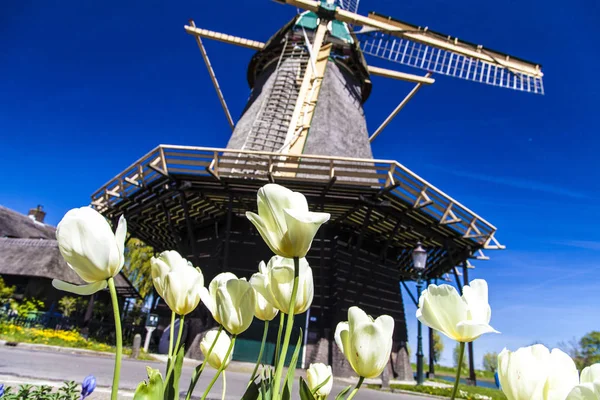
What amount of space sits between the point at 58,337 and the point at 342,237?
8.35 meters

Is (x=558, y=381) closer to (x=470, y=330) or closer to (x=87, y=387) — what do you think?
(x=470, y=330)

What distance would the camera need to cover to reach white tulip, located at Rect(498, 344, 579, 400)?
650 millimetres

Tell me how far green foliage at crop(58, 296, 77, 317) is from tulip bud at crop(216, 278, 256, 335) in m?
17.1

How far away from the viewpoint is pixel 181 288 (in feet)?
3.01

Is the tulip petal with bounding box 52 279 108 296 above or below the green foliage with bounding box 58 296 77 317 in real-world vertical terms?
above

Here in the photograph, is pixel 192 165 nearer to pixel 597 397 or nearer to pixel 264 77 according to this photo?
pixel 264 77

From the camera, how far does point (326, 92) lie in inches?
506

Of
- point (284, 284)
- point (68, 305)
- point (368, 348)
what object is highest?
point (284, 284)

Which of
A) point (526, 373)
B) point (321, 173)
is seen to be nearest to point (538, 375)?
point (526, 373)

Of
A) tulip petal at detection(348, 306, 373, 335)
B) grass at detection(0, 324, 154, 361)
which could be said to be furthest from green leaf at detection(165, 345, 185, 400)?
grass at detection(0, 324, 154, 361)

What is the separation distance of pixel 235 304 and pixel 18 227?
2698 centimetres

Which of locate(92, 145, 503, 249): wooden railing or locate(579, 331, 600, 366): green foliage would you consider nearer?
locate(92, 145, 503, 249): wooden railing

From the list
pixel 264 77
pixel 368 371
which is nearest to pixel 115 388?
pixel 368 371

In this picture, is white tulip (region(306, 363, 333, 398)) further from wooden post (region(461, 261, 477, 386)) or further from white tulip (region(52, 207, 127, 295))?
wooden post (region(461, 261, 477, 386))
